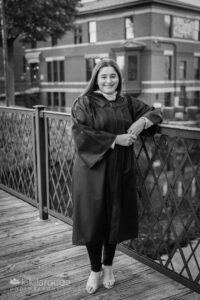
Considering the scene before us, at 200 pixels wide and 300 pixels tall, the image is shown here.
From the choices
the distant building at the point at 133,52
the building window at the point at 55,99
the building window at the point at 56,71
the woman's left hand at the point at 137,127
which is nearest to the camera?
the woman's left hand at the point at 137,127

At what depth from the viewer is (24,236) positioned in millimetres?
4375

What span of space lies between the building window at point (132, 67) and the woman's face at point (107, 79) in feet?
78.1

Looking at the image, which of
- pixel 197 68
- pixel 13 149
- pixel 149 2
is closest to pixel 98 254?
pixel 13 149

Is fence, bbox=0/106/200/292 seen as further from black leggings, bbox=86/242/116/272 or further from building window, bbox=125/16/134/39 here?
building window, bbox=125/16/134/39

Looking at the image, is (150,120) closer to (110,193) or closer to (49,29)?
(110,193)

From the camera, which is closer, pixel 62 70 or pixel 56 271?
pixel 56 271

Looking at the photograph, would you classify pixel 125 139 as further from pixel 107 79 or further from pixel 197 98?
pixel 197 98

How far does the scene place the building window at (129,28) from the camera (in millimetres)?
27016

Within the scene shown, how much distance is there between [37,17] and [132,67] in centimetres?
887

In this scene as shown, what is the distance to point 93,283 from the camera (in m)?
3.16

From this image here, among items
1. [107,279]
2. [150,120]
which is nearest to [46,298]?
[107,279]

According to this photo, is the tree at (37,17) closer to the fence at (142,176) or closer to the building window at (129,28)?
the building window at (129,28)

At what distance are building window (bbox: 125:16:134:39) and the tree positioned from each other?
21.9 feet

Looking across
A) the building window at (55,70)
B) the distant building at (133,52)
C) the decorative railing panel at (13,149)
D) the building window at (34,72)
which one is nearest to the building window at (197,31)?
the distant building at (133,52)
